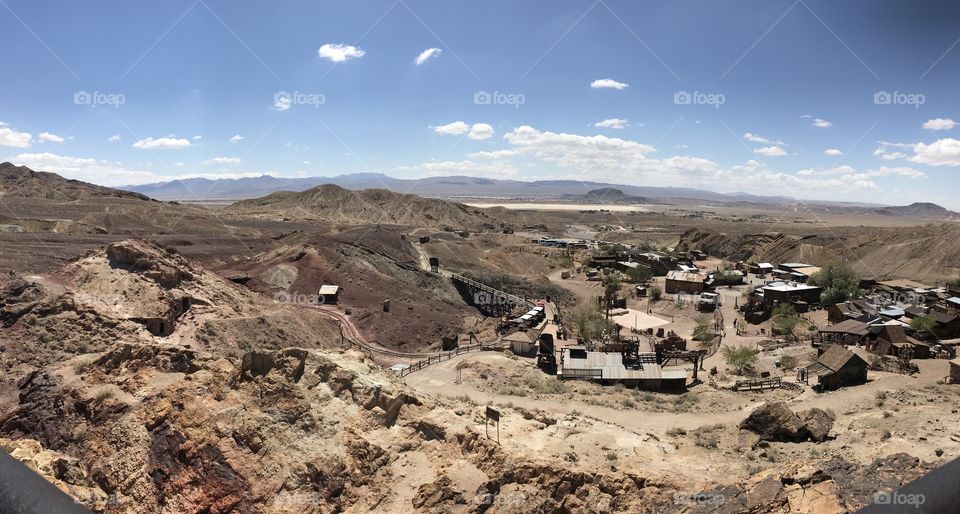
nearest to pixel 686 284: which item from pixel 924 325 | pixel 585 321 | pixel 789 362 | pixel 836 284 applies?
pixel 836 284

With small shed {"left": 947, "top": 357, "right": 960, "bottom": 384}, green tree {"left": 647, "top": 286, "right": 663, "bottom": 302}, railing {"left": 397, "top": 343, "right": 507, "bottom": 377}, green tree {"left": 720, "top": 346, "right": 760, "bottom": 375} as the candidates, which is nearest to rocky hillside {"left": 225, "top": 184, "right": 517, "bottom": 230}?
green tree {"left": 647, "top": 286, "right": 663, "bottom": 302}

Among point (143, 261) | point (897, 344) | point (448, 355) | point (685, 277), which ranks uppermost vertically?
point (143, 261)

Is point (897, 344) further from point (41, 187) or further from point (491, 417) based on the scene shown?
point (41, 187)

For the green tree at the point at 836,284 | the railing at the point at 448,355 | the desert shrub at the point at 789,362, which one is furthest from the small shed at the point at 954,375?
the green tree at the point at 836,284

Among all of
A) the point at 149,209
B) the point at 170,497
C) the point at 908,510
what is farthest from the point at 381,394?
the point at 149,209

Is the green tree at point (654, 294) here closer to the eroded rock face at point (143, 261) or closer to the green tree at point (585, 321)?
the green tree at point (585, 321)

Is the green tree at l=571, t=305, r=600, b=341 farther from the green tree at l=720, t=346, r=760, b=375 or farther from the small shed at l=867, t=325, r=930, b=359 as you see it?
the small shed at l=867, t=325, r=930, b=359

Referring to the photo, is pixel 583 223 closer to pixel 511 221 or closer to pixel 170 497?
pixel 511 221
